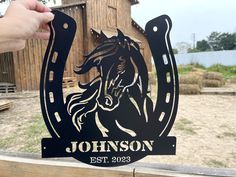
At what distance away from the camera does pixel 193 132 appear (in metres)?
3.22

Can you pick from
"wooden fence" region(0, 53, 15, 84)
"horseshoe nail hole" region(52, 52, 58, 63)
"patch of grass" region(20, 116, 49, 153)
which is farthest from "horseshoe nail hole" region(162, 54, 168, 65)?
"wooden fence" region(0, 53, 15, 84)

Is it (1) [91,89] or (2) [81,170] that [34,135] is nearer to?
(2) [81,170]

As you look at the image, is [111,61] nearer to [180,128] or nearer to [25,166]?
[25,166]

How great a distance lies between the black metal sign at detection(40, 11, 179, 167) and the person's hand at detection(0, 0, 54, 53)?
136 mm

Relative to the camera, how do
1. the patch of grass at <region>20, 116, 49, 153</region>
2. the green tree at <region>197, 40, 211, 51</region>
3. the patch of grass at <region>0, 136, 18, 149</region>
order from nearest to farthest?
1. the patch of grass at <region>20, 116, 49, 153</region>
2. the patch of grass at <region>0, 136, 18, 149</region>
3. the green tree at <region>197, 40, 211, 51</region>

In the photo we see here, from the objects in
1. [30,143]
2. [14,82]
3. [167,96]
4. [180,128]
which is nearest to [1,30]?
[167,96]

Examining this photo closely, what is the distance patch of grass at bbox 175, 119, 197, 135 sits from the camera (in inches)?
129

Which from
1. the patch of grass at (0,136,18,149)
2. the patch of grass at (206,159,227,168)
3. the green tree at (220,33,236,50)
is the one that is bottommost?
the patch of grass at (206,159,227,168)

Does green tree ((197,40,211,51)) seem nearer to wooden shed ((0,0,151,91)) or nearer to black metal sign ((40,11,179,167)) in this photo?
wooden shed ((0,0,151,91))

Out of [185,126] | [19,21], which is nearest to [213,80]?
[185,126]

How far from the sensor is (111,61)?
0.91m

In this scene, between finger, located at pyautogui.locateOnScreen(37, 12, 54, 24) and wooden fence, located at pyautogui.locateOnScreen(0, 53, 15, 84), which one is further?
wooden fence, located at pyautogui.locateOnScreen(0, 53, 15, 84)

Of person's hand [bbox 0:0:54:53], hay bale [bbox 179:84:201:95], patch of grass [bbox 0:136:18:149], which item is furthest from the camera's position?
hay bale [bbox 179:84:201:95]

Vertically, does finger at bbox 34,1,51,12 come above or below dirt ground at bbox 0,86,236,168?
above
